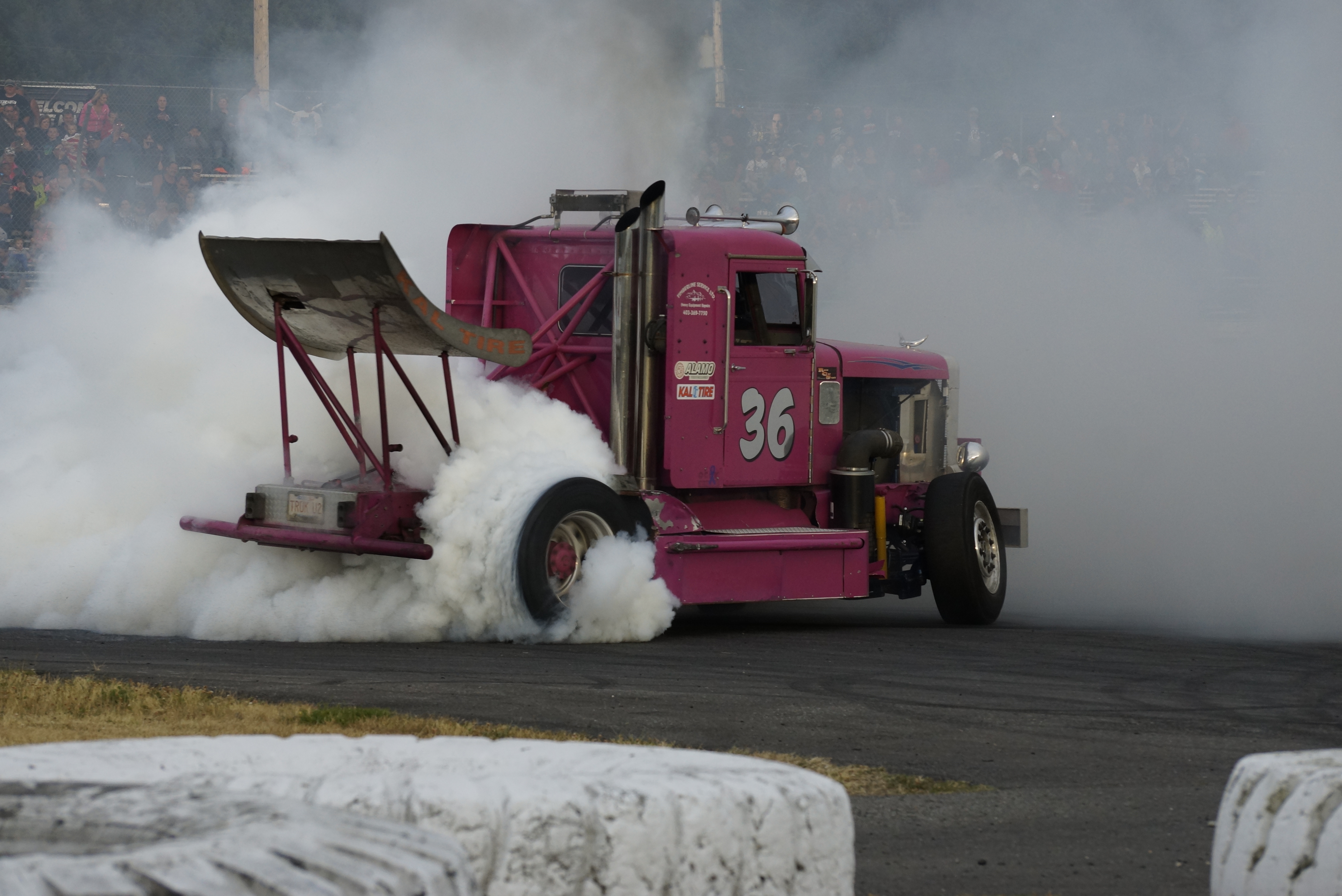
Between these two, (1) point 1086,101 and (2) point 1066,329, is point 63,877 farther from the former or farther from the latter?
(1) point 1086,101

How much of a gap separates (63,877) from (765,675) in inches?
228

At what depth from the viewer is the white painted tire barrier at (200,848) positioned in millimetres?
2150

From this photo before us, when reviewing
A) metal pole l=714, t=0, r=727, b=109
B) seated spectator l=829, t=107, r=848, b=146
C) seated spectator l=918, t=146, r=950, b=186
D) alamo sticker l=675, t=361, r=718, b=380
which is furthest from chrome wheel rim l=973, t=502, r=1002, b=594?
seated spectator l=829, t=107, r=848, b=146

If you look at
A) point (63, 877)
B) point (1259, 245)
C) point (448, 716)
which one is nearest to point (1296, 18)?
point (1259, 245)

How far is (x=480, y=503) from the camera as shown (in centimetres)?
861

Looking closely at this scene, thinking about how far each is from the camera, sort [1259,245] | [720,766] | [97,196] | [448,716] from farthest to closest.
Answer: [97,196]
[1259,245]
[448,716]
[720,766]

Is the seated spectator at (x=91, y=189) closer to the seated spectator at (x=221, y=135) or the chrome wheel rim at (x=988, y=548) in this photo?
the seated spectator at (x=221, y=135)

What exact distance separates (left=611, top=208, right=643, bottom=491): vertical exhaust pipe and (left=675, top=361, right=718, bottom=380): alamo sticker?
0.86 ft

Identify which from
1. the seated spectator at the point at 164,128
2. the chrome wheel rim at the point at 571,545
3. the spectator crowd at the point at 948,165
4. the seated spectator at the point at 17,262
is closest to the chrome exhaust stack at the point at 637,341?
the chrome wheel rim at the point at 571,545

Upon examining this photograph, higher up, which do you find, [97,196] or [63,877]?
[97,196]

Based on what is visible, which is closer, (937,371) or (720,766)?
(720,766)

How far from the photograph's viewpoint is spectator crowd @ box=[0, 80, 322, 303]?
1756 centimetres

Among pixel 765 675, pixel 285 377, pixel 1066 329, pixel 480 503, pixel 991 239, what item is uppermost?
pixel 991 239

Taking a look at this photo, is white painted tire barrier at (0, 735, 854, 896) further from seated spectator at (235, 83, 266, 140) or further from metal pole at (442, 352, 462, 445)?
seated spectator at (235, 83, 266, 140)
